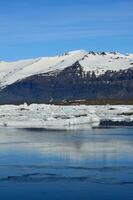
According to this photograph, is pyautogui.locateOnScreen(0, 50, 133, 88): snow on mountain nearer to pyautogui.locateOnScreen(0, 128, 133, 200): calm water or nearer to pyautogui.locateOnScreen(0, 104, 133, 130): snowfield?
pyautogui.locateOnScreen(0, 104, 133, 130): snowfield

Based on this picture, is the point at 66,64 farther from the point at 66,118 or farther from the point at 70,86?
the point at 66,118

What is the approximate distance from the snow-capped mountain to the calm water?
100101 mm

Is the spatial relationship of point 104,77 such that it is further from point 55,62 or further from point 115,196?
point 115,196

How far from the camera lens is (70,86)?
456 ft

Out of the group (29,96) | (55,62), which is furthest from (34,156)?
(55,62)

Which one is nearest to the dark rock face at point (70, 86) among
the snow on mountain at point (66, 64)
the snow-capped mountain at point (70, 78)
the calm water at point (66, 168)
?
the snow-capped mountain at point (70, 78)

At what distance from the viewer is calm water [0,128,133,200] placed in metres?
14.6

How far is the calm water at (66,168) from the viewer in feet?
47.9

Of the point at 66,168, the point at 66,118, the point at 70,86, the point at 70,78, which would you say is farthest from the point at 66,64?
the point at 66,168

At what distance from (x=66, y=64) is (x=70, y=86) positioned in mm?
17478

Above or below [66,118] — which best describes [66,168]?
below

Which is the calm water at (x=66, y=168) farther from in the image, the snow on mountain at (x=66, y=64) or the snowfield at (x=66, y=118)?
the snow on mountain at (x=66, y=64)

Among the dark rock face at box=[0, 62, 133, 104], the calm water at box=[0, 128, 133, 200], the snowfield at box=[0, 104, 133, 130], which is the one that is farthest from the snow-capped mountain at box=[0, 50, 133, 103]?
the calm water at box=[0, 128, 133, 200]

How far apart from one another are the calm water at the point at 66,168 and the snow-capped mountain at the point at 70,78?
100 meters
